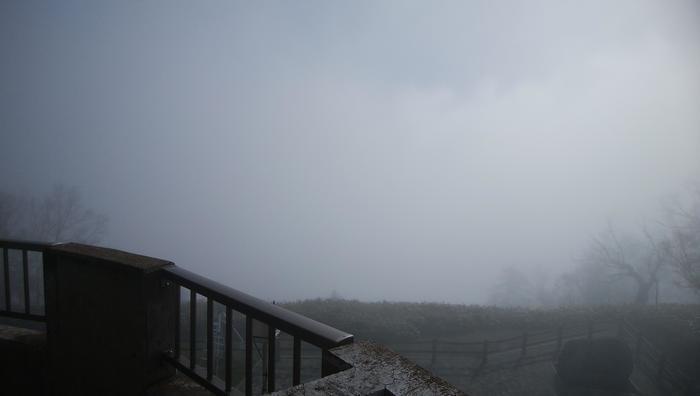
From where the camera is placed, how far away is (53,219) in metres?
32.3

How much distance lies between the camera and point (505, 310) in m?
22.5

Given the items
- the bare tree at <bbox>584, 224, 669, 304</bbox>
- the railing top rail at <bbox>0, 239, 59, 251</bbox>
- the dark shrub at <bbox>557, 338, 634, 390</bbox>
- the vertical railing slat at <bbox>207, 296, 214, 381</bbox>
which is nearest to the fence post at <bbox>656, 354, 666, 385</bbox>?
the dark shrub at <bbox>557, 338, 634, 390</bbox>

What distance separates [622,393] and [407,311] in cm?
1049

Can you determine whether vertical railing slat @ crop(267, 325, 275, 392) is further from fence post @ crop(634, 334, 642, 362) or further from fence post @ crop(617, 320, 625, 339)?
fence post @ crop(617, 320, 625, 339)

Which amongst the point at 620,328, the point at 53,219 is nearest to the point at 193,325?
the point at 620,328

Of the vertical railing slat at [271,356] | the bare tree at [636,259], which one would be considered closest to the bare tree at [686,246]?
the bare tree at [636,259]

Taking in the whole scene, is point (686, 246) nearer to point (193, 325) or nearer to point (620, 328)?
point (620, 328)

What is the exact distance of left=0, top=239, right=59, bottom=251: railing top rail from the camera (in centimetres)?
351

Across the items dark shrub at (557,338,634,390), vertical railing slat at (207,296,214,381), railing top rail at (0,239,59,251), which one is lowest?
dark shrub at (557,338,634,390)

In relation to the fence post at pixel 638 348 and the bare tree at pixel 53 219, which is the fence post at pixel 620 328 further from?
the bare tree at pixel 53 219

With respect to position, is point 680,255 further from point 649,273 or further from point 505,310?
point 505,310

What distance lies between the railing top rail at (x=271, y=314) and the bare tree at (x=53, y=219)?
3686cm

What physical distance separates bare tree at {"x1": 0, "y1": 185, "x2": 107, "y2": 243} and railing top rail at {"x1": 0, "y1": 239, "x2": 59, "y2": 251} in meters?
33.9

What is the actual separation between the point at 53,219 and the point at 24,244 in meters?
37.8
